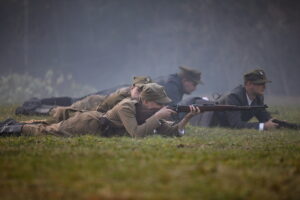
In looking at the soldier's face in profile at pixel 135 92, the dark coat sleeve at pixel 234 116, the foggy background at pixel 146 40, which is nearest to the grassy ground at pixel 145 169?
the soldier's face in profile at pixel 135 92

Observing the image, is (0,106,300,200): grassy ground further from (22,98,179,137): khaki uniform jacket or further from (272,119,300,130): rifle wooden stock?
(272,119,300,130): rifle wooden stock

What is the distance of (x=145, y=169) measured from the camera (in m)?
5.07

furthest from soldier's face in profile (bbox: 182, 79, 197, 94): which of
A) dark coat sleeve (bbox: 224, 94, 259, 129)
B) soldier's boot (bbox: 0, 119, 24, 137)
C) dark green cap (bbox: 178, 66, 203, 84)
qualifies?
soldier's boot (bbox: 0, 119, 24, 137)

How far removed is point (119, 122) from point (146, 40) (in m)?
22.3

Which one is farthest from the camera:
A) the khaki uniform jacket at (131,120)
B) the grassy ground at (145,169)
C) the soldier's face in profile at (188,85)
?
the soldier's face in profile at (188,85)

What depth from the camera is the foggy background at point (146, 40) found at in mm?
28344

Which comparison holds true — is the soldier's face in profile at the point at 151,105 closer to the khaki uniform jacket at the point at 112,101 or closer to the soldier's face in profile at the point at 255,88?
the khaki uniform jacket at the point at 112,101

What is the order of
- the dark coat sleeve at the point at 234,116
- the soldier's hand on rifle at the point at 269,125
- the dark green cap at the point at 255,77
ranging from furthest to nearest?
1. the dark green cap at the point at 255,77
2. the dark coat sleeve at the point at 234,116
3. the soldier's hand on rifle at the point at 269,125

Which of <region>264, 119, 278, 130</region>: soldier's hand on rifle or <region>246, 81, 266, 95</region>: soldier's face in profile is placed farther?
<region>246, 81, 266, 95</region>: soldier's face in profile

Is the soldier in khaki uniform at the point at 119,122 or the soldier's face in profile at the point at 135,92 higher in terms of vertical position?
the soldier's face in profile at the point at 135,92

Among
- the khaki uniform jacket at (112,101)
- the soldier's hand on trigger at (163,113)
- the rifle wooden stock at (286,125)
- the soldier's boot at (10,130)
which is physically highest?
the khaki uniform jacket at (112,101)

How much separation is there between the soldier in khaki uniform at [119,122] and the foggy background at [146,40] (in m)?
20.9

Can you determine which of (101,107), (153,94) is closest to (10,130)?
(101,107)

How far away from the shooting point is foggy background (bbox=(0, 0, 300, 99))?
1116 inches
